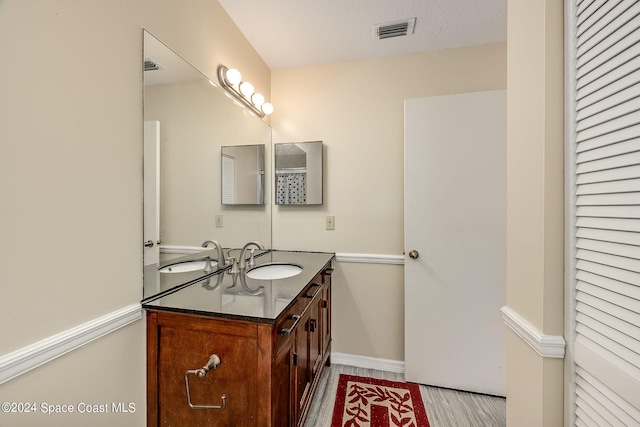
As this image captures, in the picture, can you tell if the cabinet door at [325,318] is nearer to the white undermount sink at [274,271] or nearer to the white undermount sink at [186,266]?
the white undermount sink at [274,271]

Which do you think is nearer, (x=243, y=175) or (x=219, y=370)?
(x=219, y=370)

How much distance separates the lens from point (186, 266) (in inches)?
58.5

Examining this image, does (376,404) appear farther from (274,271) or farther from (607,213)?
(607,213)

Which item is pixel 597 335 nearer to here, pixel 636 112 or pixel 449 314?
pixel 636 112

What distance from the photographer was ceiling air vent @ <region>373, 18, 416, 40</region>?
1.76 meters

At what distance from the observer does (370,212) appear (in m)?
2.16

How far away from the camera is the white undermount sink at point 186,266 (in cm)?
136

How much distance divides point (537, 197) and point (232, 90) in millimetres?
1781

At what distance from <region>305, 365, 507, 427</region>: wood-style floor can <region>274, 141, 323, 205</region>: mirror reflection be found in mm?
1399

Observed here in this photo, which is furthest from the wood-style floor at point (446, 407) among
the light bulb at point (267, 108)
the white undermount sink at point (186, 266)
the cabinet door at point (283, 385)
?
the light bulb at point (267, 108)

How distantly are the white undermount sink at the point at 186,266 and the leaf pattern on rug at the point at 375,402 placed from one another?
1.26 metres

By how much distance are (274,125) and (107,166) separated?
1.58 metres

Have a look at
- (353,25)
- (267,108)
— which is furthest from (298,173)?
(353,25)

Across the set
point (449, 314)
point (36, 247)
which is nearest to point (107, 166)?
point (36, 247)
